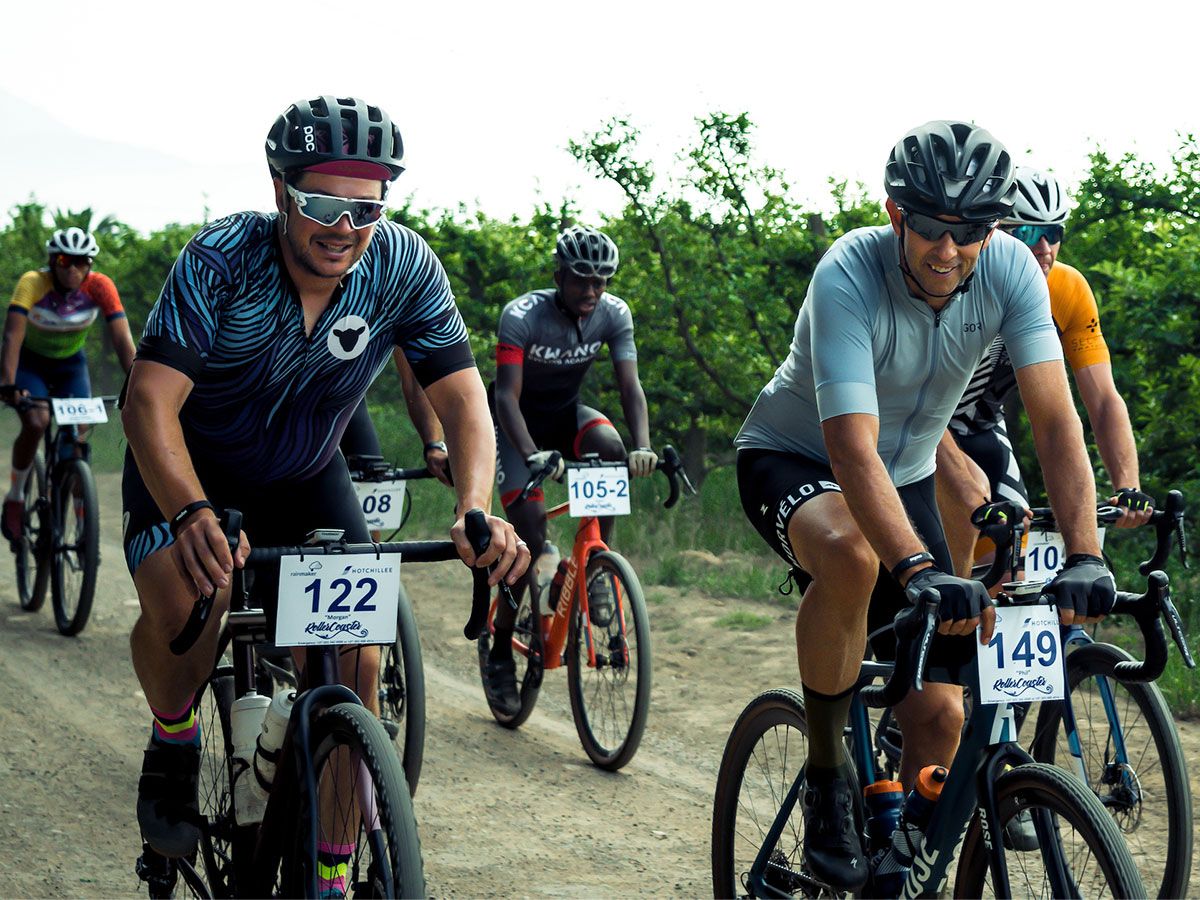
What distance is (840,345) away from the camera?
3508 mm

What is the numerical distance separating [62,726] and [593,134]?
20.9ft

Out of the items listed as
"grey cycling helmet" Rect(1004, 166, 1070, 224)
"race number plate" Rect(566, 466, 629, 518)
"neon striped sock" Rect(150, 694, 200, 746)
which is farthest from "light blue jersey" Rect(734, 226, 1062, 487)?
"race number plate" Rect(566, 466, 629, 518)

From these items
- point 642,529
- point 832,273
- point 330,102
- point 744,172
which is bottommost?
point 642,529

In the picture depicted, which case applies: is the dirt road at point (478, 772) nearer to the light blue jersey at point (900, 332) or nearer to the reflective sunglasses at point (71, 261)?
the light blue jersey at point (900, 332)

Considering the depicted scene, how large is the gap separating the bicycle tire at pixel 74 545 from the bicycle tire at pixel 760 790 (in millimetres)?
5260

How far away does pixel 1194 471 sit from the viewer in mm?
7465

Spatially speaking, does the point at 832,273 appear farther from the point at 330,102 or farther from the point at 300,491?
the point at 300,491

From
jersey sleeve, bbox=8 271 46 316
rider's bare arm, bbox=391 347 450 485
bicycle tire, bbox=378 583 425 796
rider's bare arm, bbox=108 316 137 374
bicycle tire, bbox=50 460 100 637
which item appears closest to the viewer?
bicycle tire, bbox=378 583 425 796

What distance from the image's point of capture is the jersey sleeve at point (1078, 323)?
5.04m

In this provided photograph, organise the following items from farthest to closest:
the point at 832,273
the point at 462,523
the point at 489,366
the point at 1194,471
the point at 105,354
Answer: the point at 105,354
the point at 489,366
the point at 1194,471
the point at 832,273
the point at 462,523

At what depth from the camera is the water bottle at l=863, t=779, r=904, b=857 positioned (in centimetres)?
359

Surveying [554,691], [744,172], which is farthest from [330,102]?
[744,172]

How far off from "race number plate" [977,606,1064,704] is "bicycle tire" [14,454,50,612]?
281 inches

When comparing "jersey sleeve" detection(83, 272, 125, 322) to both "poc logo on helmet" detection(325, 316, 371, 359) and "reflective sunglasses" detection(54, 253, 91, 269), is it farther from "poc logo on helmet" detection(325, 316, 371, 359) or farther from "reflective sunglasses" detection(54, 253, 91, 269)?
"poc logo on helmet" detection(325, 316, 371, 359)
